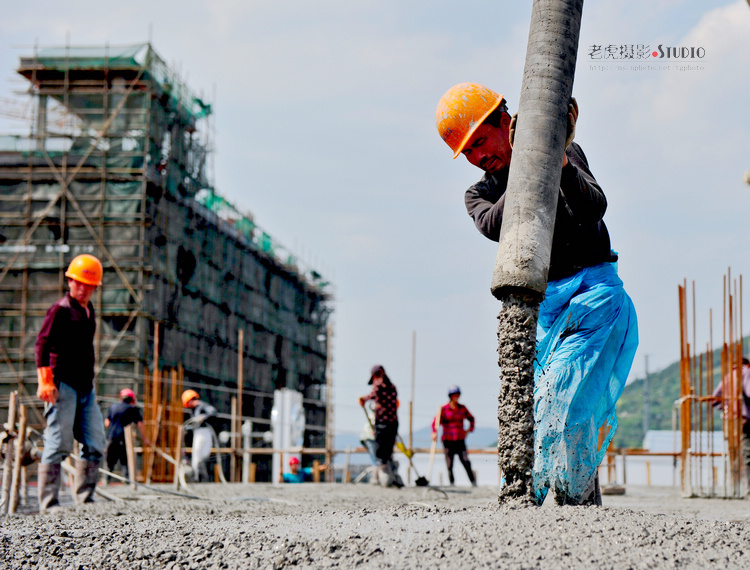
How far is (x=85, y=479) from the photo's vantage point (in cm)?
714

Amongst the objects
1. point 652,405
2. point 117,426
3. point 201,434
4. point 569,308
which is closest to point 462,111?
point 569,308

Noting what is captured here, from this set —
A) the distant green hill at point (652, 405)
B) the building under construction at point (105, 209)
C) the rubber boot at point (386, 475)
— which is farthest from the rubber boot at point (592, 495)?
the distant green hill at point (652, 405)

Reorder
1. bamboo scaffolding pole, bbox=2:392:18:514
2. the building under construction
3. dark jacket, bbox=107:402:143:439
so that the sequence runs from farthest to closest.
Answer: the building under construction < dark jacket, bbox=107:402:143:439 < bamboo scaffolding pole, bbox=2:392:18:514

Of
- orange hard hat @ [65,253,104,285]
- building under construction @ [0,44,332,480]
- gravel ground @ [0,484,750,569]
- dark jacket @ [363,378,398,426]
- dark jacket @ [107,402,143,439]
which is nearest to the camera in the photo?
gravel ground @ [0,484,750,569]

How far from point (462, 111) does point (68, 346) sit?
4.08 metres

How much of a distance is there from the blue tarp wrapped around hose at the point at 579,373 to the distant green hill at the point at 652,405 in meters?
76.6

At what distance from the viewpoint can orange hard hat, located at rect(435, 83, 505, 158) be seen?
3.73 metres

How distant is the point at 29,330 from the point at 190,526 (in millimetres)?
24881

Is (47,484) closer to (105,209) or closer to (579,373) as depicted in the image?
(579,373)

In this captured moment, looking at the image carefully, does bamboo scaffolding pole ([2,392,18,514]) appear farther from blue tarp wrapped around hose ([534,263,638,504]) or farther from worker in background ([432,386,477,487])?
worker in background ([432,386,477,487])

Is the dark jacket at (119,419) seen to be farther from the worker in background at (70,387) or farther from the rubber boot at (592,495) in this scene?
the rubber boot at (592,495)

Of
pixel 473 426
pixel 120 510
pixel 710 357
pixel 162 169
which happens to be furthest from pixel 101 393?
pixel 120 510

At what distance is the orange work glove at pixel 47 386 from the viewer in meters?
6.54

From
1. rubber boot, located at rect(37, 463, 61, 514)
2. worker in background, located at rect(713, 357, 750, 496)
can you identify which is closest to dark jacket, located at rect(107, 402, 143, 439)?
rubber boot, located at rect(37, 463, 61, 514)
